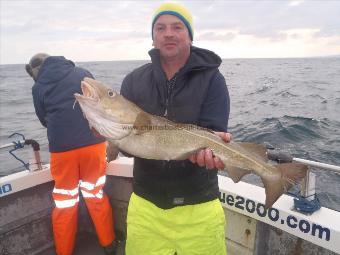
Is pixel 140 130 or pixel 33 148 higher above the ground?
pixel 140 130

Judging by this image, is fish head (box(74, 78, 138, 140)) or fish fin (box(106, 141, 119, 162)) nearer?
fish head (box(74, 78, 138, 140))

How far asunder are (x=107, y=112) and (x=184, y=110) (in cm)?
67

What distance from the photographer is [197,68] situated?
3.24 metres

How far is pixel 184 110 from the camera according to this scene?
10.5 feet

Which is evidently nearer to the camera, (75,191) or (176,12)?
(176,12)

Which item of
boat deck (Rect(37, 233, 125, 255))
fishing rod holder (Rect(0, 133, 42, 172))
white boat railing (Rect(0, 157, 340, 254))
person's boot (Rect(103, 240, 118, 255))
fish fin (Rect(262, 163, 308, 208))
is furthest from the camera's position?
boat deck (Rect(37, 233, 125, 255))

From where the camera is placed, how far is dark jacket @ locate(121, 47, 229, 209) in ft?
10.5

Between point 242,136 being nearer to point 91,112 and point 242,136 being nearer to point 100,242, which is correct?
point 100,242

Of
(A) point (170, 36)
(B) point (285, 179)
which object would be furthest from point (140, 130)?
(B) point (285, 179)

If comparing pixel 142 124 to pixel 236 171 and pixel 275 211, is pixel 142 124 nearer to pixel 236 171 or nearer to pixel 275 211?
pixel 236 171

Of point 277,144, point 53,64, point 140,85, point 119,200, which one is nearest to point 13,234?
point 119,200

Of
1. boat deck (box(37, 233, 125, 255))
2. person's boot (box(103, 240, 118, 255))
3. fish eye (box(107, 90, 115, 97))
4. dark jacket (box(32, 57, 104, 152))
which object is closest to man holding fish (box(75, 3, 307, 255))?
fish eye (box(107, 90, 115, 97))

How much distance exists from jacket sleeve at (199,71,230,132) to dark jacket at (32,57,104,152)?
227 cm

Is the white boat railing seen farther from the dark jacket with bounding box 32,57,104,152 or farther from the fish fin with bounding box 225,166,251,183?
the fish fin with bounding box 225,166,251,183
